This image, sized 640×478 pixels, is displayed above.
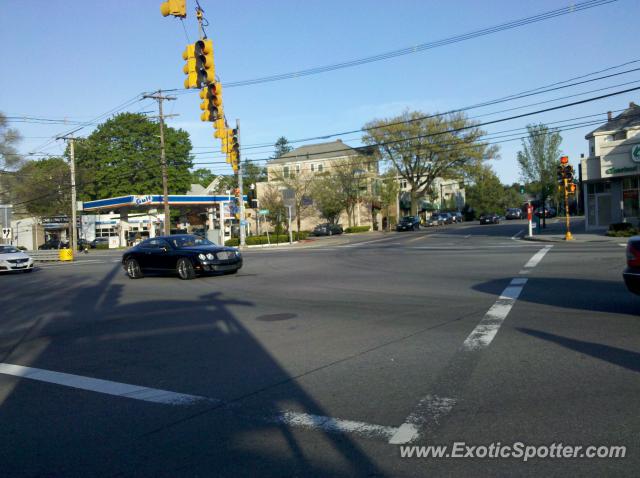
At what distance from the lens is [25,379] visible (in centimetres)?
717

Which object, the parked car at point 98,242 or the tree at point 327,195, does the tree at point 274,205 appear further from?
the parked car at point 98,242

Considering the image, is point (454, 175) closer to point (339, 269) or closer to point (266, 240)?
point (266, 240)

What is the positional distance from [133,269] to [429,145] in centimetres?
5056

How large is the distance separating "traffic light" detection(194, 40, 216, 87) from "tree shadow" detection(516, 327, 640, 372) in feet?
31.1

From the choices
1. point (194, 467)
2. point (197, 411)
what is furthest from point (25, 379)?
point (194, 467)

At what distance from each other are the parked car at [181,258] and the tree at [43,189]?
47.7m

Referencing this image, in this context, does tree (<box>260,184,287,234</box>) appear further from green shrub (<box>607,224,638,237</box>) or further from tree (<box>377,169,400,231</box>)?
green shrub (<box>607,224,638,237</box>)

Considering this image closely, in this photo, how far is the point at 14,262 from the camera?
25.0 m

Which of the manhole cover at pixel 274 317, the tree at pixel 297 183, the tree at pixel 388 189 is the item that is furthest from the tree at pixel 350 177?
the manhole cover at pixel 274 317

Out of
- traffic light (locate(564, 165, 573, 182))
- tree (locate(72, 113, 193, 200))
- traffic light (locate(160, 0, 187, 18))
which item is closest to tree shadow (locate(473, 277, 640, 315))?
traffic light (locate(160, 0, 187, 18))

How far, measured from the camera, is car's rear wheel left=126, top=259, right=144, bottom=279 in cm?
1958

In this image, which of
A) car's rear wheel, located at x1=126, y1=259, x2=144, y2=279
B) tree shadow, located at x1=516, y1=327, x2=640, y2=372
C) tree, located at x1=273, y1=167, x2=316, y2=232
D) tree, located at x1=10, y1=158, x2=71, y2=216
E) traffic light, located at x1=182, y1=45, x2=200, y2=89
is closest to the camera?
tree shadow, located at x1=516, y1=327, x2=640, y2=372

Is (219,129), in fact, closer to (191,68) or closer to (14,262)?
(191,68)

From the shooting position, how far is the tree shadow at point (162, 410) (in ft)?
14.4
